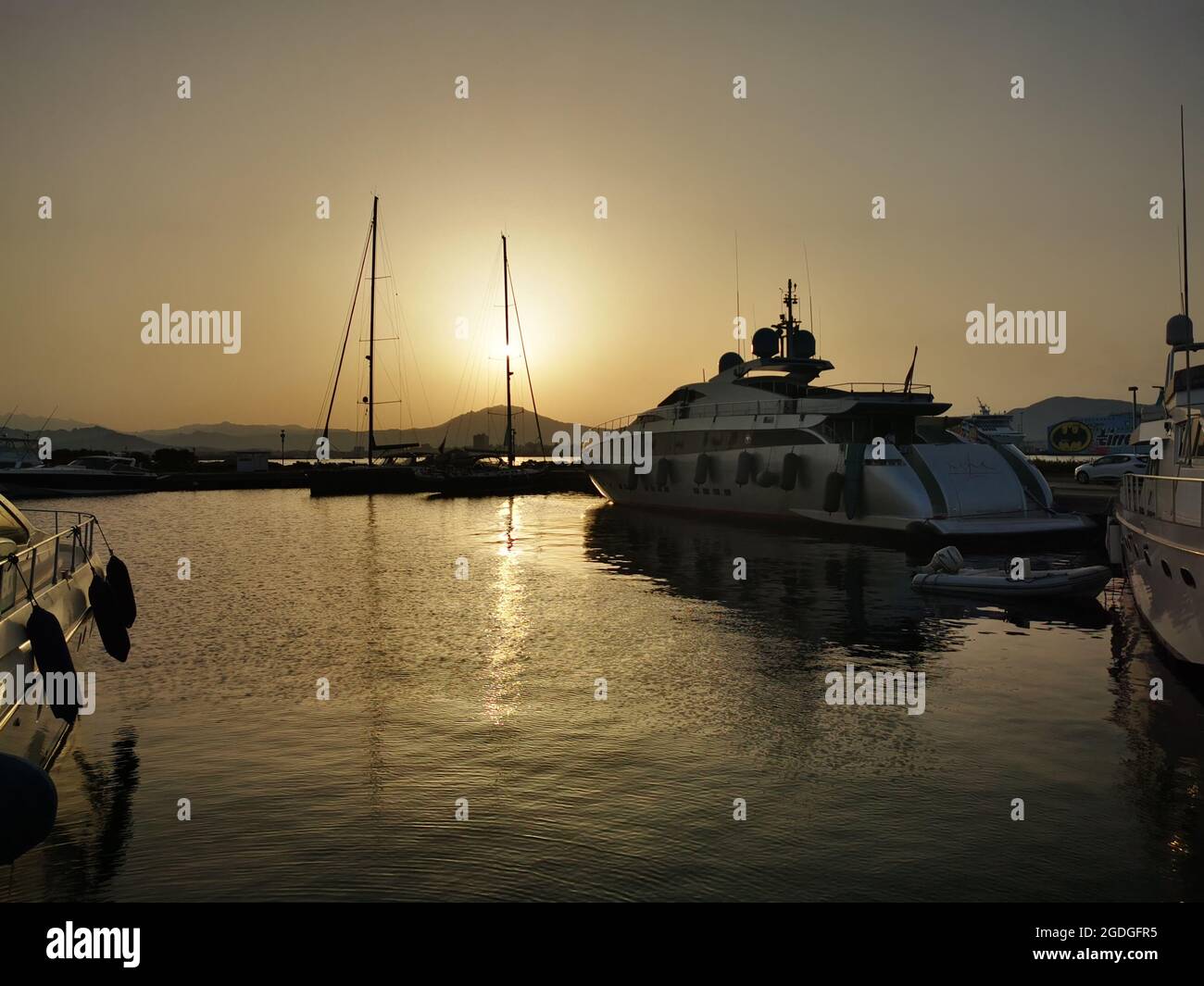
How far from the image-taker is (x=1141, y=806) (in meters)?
8.68

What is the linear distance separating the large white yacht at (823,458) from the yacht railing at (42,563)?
25929 millimetres

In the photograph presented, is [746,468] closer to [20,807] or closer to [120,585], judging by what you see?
[120,585]

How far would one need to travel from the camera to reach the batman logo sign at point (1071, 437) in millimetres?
92188

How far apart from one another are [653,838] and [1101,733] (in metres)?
6.37

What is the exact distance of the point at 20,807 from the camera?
6.93 metres

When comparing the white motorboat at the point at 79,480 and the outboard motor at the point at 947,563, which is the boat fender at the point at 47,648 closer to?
the outboard motor at the point at 947,563

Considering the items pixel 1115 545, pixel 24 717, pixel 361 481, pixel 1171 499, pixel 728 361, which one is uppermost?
pixel 728 361

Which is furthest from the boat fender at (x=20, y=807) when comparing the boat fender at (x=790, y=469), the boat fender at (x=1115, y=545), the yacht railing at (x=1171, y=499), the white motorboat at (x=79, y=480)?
the white motorboat at (x=79, y=480)

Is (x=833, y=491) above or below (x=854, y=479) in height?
below

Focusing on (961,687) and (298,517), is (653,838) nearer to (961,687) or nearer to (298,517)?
(961,687)

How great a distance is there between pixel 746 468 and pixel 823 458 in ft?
15.6

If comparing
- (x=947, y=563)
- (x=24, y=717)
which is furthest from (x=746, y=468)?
(x=24, y=717)

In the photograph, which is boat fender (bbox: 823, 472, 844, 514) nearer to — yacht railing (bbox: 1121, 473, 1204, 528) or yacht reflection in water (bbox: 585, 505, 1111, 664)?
yacht reflection in water (bbox: 585, 505, 1111, 664)
